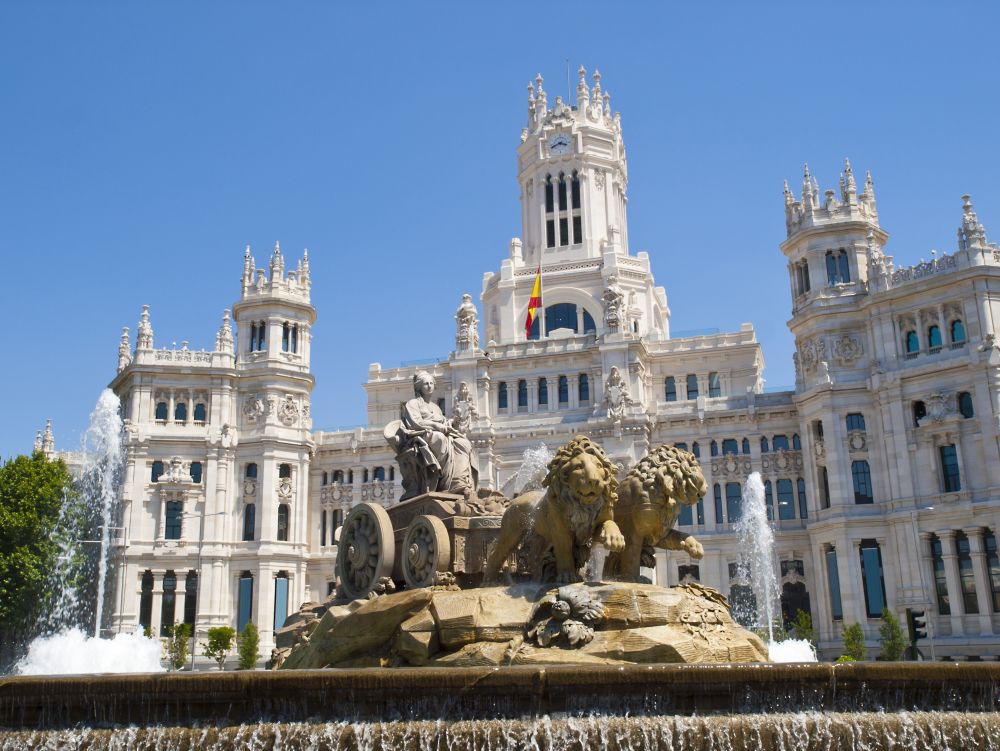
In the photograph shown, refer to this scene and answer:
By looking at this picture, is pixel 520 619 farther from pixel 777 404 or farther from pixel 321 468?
pixel 321 468

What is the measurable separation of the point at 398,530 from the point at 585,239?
62239 mm

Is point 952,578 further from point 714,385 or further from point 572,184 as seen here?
point 572,184

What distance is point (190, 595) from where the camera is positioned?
6234cm

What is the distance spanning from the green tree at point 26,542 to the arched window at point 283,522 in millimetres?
13542

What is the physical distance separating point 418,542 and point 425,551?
1.16 ft

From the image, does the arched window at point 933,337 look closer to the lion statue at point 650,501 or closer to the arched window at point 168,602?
the lion statue at point 650,501

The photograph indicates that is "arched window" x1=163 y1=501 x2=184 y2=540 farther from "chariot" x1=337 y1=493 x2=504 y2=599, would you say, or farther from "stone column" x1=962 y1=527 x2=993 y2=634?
"chariot" x1=337 y1=493 x2=504 y2=599

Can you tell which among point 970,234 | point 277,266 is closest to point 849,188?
point 970,234

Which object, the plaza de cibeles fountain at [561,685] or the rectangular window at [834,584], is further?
the rectangular window at [834,584]

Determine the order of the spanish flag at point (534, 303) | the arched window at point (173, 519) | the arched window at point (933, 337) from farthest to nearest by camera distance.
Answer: the spanish flag at point (534, 303), the arched window at point (173, 519), the arched window at point (933, 337)

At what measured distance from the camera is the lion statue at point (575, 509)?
15531 mm

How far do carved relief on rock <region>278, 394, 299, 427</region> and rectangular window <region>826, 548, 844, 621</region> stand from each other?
116ft

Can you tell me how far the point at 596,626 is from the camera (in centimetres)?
1470

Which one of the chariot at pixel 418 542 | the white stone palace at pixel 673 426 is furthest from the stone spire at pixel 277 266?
the chariot at pixel 418 542
